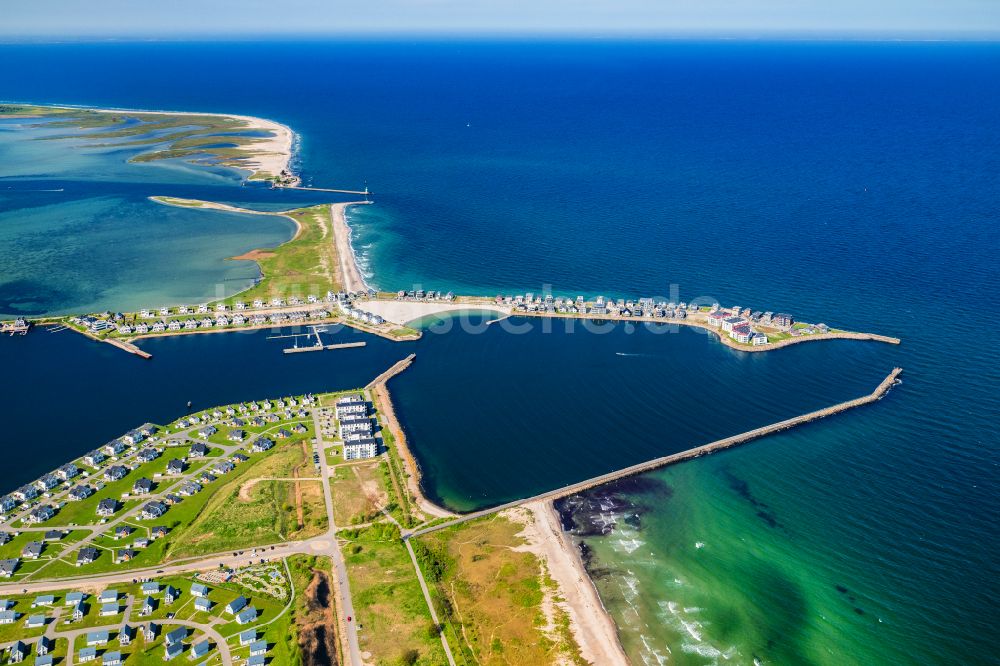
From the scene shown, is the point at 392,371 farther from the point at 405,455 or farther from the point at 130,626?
the point at 130,626

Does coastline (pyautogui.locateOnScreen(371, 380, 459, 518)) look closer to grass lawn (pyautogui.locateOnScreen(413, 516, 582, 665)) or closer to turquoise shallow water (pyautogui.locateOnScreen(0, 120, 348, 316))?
grass lawn (pyautogui.locateOnScreen(413, 516, 582, 665))

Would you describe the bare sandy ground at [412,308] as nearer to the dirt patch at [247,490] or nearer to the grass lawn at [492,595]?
the dirt patch at [247,490]

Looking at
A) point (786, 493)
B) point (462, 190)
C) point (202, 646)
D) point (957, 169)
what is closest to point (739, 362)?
point (786, 493)

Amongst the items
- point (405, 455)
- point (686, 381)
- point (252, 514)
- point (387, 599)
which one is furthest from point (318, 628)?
point (686, 381)

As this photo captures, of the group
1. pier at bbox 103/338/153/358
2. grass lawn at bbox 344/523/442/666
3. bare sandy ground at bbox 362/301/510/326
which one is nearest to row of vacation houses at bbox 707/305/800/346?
bare sandy ground at bbox 362/301/510/326

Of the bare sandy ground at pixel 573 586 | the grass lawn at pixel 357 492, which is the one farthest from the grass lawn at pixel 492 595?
the grass lawn at pixel 357 492

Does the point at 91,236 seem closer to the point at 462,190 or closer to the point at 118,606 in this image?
the point at 462,190
